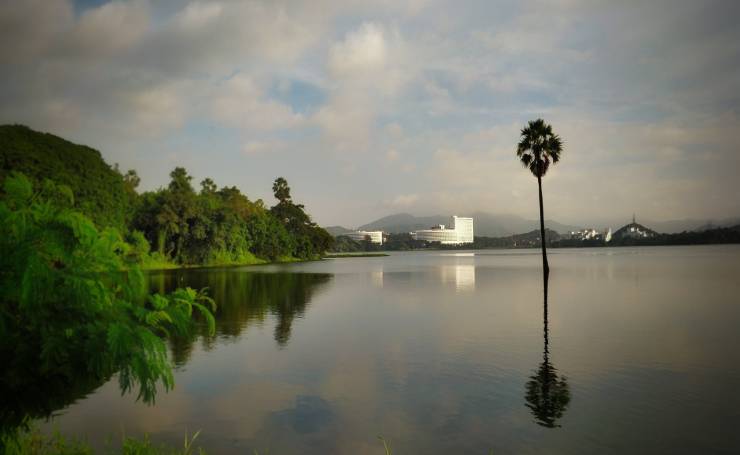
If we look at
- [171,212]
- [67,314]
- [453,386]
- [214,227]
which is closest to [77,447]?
[67,314]

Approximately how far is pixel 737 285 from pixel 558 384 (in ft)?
104

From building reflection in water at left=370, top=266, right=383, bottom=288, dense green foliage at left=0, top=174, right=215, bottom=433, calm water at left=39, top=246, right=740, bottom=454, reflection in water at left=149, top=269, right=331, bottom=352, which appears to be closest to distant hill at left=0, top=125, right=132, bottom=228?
reflection in water at left=149, top=269, right=331, bottom=352

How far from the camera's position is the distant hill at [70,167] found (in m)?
49.5

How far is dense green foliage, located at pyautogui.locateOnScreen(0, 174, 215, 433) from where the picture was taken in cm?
450

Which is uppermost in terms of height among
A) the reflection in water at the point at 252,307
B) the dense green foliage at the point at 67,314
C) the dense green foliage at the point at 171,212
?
the dense green foliage at the point at 171,212

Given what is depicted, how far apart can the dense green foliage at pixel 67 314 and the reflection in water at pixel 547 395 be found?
760 centimetres

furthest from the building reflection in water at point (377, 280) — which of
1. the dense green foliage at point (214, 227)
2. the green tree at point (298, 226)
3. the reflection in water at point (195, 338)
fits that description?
the green tree at point (298, 226)

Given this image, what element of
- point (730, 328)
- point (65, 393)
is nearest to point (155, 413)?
point (65, 393)

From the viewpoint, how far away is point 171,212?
7450cm

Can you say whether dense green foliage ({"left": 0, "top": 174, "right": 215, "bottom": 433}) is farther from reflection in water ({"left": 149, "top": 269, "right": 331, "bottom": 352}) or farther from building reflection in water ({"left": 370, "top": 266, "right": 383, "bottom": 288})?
building reflection in water ({"left": 370, "top": 266, "right": 383, "bottom": 288})

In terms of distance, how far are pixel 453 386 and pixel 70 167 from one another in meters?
59.1

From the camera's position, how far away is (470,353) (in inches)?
621

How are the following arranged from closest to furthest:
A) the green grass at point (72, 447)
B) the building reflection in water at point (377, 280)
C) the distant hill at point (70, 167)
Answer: the green grass at point (72, 447) < the building reflection in water at point (377, 280) < the distant hill at point (70, 167)

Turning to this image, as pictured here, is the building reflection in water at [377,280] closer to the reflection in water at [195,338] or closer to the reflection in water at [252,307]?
the reflection in water at [252,307]
